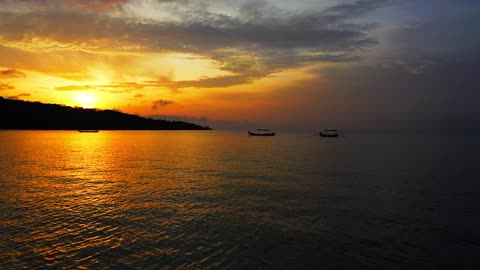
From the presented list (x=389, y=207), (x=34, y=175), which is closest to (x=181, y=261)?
(x=389, y=207)

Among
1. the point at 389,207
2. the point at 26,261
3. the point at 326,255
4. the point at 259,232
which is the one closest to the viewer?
the point at 26,261

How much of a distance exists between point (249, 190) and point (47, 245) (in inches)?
955

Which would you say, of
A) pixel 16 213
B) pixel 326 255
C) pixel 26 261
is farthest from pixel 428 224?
pixel 16 213

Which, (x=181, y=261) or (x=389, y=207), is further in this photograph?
(x=389, y=207)

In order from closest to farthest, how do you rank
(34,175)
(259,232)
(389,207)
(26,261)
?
(26,261) < (259,232) < (389,207) < (34,175)

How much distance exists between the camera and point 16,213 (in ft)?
92.0

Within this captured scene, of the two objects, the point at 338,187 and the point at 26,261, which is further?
the point at 338,187

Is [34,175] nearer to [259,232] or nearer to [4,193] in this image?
[4,193]

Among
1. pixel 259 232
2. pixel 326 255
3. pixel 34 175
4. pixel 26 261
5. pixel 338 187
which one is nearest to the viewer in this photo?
pixel 26 261

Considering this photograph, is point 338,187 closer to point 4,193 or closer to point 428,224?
point 428,224

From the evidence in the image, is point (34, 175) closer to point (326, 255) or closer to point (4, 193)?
point (4, 193)

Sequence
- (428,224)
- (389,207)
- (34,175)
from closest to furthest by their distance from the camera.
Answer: (428,224) → (389,207) → (34,175)

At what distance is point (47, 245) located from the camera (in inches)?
808

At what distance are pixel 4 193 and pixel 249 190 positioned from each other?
29.4 meters
